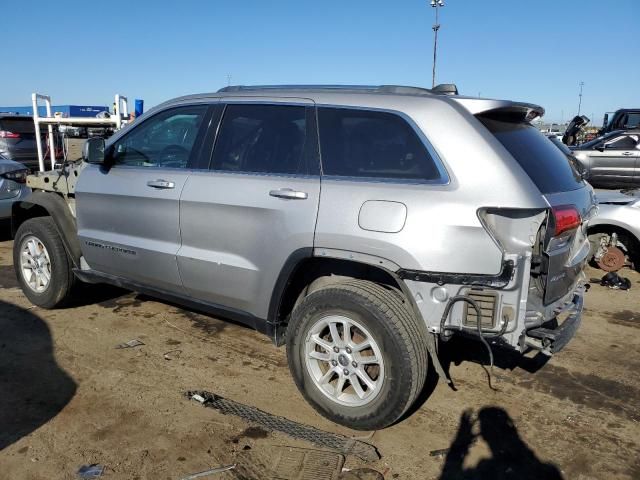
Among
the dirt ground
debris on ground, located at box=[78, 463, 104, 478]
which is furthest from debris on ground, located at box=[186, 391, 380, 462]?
debris on ground, located at box=[78, 463, 104, 478]

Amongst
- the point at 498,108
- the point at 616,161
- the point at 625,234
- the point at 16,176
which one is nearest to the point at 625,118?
the point at 616,161

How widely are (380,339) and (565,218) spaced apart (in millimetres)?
1198

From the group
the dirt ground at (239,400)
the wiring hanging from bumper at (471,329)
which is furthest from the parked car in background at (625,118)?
the wiring hanging from bumper at (471,329)

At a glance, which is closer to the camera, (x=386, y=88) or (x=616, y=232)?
(x=386, y=88)

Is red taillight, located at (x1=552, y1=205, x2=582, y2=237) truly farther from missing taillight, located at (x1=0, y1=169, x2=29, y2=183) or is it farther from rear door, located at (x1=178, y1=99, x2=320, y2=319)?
missing taillight, located at (x1=0, y1=169, x2=29, y2=183)

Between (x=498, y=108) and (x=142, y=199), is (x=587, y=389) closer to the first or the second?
(x=498, y=108)

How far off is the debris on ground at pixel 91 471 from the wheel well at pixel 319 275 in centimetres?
129

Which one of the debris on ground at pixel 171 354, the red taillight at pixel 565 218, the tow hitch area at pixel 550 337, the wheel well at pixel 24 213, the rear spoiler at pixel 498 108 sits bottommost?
the debris on ground at pixel 171 354

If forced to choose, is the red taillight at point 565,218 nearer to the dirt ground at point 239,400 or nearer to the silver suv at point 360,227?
the silver suv at point 360,227

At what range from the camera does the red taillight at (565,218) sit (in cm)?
283

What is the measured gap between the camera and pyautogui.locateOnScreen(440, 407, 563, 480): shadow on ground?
2797 mm

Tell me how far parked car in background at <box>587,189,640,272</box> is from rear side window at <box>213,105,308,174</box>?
4.67 m

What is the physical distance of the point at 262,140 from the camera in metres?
3.58

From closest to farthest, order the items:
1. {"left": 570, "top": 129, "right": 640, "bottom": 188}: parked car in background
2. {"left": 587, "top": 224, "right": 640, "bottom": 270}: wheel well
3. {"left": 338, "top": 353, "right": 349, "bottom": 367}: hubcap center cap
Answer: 1. {"left": 338, "top": 353, "right": 349, "bottom": 367}: hubcap center cap
2. {"left": 587, "top": 224, "right": 640, "bottom": 270}: wheel well
3. {"left": 570, "top": 129, "right": 640, "bottom": 188}: parked car in background
